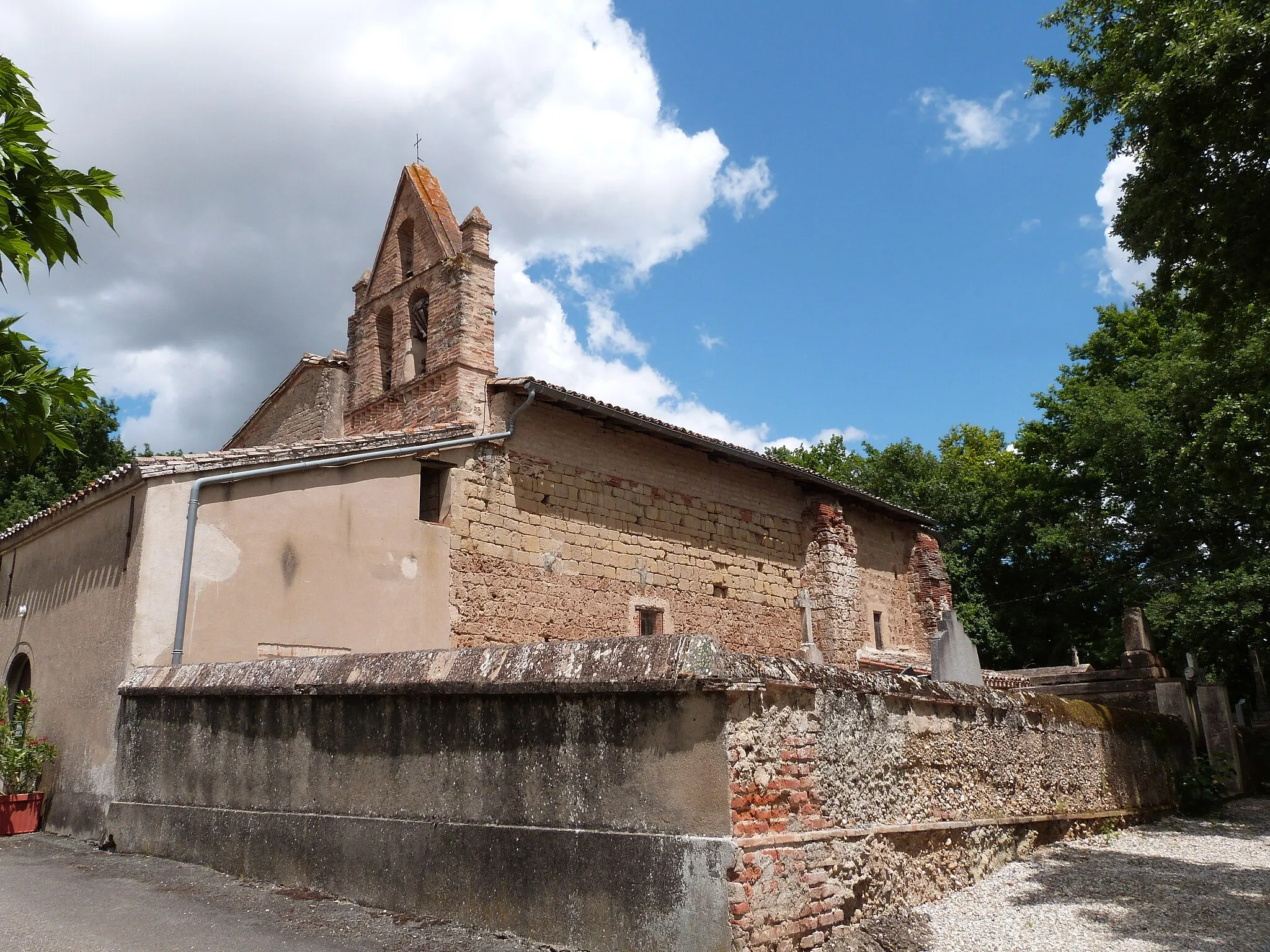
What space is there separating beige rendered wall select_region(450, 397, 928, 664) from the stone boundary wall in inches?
161

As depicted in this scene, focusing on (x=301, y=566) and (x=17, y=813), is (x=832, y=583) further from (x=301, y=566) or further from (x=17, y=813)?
(x=17, y=813)

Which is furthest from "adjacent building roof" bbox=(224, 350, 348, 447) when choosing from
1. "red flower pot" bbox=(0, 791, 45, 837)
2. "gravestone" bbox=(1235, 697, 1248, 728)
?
"gravestone" bbox=(1235, 697, 1248, 728)

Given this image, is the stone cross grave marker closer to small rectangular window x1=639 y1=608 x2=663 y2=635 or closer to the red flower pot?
small rectangular window x1=639 y1=608 x2=663 y2=635

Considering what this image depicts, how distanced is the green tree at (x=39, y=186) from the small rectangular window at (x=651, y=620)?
33.6 ft

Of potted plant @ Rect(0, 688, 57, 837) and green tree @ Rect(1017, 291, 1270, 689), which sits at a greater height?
green tree @ Rect(1017, 291, 1270, 689)

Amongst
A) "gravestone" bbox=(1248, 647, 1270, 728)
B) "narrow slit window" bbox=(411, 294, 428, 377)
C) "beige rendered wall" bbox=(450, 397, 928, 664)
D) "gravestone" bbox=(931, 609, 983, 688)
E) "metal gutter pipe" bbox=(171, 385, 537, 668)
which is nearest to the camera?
"metal gutter pipe" bbox=(171, 385, 537, 668)

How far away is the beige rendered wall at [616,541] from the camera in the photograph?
38.7 feet

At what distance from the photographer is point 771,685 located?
16.1ft

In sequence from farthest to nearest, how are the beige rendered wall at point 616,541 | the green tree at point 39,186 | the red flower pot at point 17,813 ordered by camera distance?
the beige rendered wall at point 616,541 < the red flower pot at point 17,813 < the green tree at point 39,186

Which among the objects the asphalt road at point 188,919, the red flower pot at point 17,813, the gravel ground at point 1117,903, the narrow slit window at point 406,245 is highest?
the narrow slit window at point 406,245

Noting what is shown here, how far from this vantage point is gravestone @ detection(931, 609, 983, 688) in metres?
10.5

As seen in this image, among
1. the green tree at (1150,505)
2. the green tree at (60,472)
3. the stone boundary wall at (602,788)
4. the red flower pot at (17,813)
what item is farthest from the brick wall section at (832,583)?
the green tree at (60,472)

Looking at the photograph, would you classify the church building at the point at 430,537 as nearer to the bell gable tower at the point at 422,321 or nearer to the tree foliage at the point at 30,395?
the bell gable tower at the point at 422,321

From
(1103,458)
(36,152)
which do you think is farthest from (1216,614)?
(36,152)
